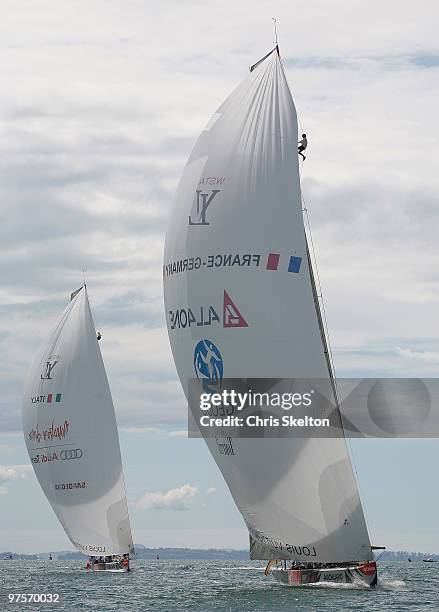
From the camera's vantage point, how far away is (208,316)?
126 feet

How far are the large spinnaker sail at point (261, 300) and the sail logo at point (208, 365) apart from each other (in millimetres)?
44

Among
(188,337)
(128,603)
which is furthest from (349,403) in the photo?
(128,603)

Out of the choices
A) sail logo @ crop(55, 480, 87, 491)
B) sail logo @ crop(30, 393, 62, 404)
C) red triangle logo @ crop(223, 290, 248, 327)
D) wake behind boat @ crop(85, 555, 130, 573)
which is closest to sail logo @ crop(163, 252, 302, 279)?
red triangle logo @ crop(223, 290, 248, 327)

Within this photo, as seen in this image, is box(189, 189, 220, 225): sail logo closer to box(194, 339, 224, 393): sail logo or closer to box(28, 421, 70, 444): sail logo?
box(194, 339, 224, 393): sail logo

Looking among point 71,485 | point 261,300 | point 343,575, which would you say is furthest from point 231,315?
point 71,485

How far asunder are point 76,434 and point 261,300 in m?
24.9

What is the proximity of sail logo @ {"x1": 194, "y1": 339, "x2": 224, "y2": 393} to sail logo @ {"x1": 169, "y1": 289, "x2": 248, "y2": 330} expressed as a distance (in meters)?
0.67

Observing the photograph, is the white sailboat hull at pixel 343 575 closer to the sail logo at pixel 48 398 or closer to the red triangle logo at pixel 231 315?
the red triangle logo at pixel 231 315

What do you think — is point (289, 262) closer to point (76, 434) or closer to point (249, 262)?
point (249, 262)

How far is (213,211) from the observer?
127ft

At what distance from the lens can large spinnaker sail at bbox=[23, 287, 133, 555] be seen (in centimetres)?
6050

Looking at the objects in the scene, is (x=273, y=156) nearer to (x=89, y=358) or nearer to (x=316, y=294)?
(x=316, y=294)

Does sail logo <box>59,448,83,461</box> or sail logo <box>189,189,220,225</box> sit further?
sail logo <box>59,448,83,461</box>

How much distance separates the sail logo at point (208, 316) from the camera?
125 ft
